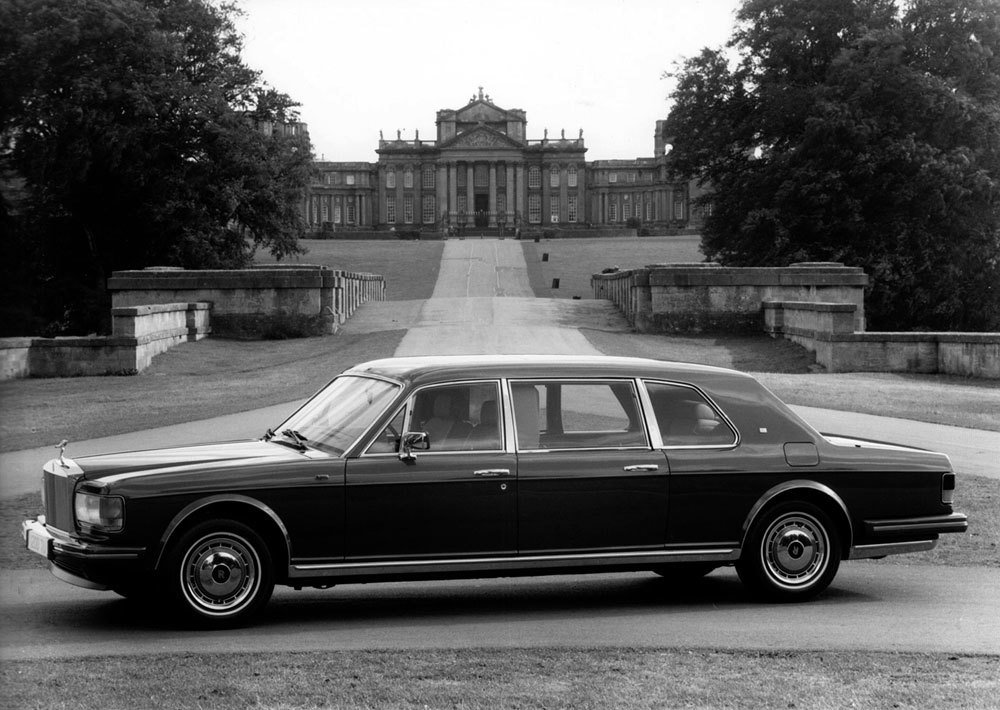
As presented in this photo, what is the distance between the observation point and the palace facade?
511 ft

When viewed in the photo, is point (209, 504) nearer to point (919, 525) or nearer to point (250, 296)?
point (919, 525)

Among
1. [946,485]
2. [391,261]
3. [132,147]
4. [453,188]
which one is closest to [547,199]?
[453,188]

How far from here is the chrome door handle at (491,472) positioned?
23.9 feet

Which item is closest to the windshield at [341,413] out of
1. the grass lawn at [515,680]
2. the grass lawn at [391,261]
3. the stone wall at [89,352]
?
the grass lawn at [515,680]

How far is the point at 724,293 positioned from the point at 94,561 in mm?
25994

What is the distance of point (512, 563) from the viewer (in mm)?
7340

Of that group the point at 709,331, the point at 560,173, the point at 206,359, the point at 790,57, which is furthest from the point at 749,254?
the point at 560,173

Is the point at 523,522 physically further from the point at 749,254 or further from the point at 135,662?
the point at 749,254

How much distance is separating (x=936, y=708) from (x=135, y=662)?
3.82 m

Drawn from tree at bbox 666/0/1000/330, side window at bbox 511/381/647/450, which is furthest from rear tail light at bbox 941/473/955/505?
tree at bbox 666/0/1000/330

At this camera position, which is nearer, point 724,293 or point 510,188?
point 724,293

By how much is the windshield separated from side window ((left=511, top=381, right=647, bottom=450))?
832 mm

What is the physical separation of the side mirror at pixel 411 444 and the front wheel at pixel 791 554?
215cm

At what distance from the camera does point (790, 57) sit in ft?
151
